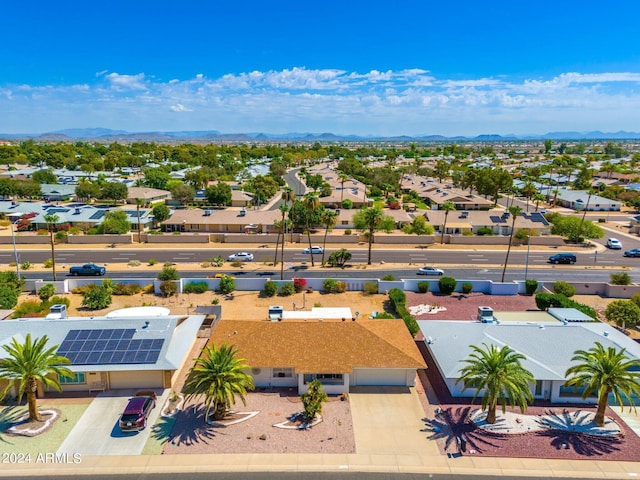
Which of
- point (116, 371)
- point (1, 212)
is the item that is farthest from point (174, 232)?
point (116, 371)

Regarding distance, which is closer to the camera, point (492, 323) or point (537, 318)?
point (492, 323)

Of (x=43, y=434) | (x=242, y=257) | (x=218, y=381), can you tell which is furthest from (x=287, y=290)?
(x=43, y=434)

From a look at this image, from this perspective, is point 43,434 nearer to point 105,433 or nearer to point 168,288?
point 105,433

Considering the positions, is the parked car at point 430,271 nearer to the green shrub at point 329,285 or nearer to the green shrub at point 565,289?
the green shrub at point 329,285

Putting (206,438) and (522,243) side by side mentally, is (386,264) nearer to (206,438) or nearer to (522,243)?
(522,243)

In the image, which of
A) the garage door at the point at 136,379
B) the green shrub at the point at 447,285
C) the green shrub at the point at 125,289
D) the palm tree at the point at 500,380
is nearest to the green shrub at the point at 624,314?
the green shrub at the point at 447,285

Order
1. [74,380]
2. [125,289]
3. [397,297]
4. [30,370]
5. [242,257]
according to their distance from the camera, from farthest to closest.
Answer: [242,257], [125,289], [397,297], [74,380], [30,370]
